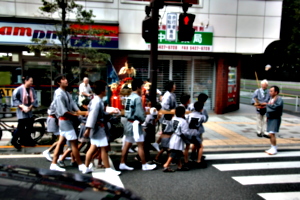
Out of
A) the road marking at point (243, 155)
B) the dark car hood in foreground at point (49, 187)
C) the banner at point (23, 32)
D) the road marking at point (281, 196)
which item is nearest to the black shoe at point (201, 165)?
the road marking at point (243, 155)

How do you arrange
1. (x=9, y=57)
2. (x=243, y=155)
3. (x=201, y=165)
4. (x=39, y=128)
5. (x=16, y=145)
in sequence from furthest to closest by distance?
(x=9, y=57) → (x=39, y=128) → (x=243, y=155) → (x=16, y=145) → (x=201, y=165)

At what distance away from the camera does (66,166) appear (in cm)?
634

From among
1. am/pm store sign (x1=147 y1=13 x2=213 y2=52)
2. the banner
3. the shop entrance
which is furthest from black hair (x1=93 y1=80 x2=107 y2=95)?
the shop entrance

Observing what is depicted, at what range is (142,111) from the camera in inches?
233

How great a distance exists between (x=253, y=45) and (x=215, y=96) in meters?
2.90

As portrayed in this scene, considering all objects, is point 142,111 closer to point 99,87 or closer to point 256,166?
point 99,87

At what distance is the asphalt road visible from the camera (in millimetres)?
4922

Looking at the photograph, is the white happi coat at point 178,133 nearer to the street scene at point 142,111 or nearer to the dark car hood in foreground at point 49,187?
the street scene at point 142,111

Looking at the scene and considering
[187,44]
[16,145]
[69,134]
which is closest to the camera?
[69,134]

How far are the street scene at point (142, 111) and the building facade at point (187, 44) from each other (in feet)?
0.15

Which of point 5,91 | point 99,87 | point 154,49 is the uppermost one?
point 154,49

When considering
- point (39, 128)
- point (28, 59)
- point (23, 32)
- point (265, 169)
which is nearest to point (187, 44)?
point (23, 32)

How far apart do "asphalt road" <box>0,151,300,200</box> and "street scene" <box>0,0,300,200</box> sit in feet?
0.07

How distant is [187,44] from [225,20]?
6.93ft
